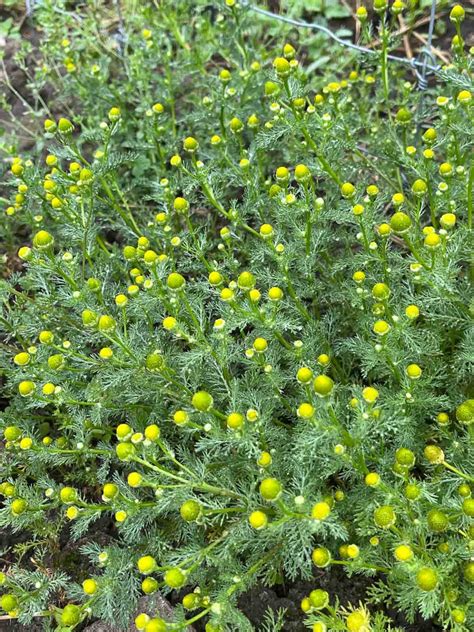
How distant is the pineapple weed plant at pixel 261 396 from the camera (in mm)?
1820

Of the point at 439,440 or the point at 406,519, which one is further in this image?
the point at 439,440

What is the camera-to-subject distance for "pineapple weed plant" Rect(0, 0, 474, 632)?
1820 mm

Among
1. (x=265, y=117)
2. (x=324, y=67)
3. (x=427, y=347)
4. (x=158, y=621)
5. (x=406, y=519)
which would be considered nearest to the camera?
(x=158, y=621)

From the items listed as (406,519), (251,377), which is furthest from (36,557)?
(406,519)

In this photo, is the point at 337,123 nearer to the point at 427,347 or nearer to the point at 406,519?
the point at 427,347

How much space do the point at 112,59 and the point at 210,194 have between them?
2.19 m

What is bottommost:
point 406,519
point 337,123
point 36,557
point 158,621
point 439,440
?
point 36,557

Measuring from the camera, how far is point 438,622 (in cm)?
196

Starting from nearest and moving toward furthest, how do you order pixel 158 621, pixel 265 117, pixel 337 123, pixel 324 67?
pixel 158 621 < pixel 337 123 < pixel 265 117 < pixel 324 67

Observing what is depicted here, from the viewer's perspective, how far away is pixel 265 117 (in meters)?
3.04

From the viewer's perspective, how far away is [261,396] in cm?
213

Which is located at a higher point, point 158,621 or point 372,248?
point 372,248

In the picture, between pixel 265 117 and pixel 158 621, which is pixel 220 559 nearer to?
pixel 158 621

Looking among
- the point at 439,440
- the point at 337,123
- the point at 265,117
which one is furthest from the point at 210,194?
the point at 439,440
